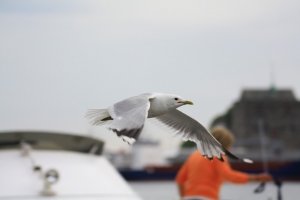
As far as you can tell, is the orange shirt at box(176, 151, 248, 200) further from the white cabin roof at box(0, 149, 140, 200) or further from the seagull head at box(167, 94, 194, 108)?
the seagull head at box(167, 94, 194, 108)

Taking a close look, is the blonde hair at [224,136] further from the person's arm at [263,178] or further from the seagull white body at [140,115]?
the seagull white body at [140,115]

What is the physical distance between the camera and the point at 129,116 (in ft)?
5.47

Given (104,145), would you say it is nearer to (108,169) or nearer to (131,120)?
(108,169)

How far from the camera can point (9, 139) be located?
4.13 metres

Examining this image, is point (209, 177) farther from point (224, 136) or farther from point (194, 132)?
point (194, 132)

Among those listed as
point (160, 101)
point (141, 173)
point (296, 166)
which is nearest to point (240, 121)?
point (141, 173)

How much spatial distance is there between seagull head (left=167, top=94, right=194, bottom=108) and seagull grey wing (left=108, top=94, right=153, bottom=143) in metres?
0.06

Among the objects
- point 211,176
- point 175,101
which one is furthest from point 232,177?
point 175,101

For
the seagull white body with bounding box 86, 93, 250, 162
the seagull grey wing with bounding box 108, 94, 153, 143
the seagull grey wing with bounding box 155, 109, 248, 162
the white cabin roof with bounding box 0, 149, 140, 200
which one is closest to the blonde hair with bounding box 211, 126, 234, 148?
the white cabin roof with bounding box 0, 149, 140, 200

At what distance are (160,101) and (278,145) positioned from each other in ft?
102

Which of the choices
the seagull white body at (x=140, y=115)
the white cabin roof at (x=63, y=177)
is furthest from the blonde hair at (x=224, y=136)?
the seagull white body at (x=140, y=115)

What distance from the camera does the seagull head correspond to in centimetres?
170

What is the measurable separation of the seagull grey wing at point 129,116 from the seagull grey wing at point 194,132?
0.22 m

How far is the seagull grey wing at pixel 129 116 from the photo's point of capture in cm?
159
